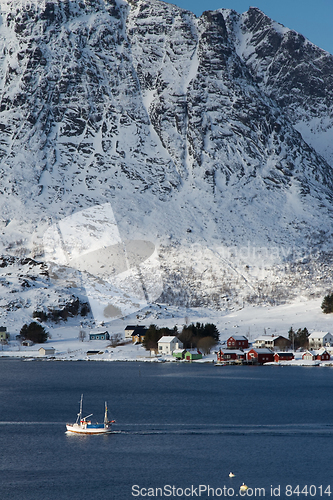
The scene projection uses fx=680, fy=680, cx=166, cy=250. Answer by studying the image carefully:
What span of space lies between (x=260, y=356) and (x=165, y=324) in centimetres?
5088

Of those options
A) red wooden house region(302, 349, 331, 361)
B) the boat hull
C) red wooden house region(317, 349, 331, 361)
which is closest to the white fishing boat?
the boat hull

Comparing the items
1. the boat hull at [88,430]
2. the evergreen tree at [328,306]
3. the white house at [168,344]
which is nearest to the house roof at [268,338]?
the white house at [168,344]

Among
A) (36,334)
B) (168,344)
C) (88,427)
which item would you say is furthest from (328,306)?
(88,427)

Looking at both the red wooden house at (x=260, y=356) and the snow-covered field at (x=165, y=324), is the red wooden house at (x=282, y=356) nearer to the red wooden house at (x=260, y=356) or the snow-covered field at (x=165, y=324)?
the red wooden house at (x=260, y=356)

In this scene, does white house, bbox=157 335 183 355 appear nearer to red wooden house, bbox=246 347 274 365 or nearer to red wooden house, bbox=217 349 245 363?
red wooden house, bbox=217 349 245 363

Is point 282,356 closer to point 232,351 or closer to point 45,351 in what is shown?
point 232,351

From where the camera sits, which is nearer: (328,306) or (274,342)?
(274,342)

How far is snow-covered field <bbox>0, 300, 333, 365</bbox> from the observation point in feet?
490

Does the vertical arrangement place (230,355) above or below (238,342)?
below

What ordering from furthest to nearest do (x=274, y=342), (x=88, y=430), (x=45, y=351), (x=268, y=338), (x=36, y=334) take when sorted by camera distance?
1. (x=36, y=334)
2. (x=45, y=351)
3. (x=268, y=338)
4. (x=274, y=342)
5. (x=88, y=430)

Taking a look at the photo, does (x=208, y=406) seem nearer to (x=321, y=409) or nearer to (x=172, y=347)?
(x=321, y=409)

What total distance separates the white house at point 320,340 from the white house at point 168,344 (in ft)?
91.7

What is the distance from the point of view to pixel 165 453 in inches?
2159

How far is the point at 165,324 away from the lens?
184 m
